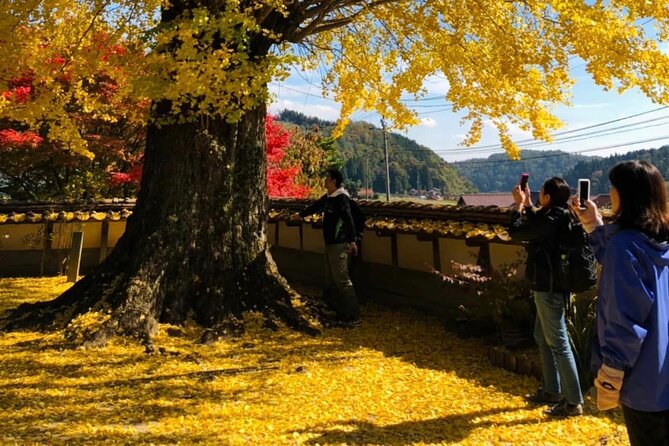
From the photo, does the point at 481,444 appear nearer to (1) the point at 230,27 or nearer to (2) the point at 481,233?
(2) the point at 481,233

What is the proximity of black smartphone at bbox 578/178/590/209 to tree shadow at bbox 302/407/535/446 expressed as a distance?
1.75 m

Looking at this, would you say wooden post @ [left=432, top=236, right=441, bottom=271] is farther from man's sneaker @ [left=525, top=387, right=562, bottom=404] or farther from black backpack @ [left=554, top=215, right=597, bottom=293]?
black backpack @ [left=554, top=215, right=597, bottom=293]

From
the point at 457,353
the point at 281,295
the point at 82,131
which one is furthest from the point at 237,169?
the point at 82,131

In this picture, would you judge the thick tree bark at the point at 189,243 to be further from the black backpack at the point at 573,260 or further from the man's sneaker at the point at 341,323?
the black backpack at the point at 573,260

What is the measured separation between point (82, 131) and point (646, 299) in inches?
537

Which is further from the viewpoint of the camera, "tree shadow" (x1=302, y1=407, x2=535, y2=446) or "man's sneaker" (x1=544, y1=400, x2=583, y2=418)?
"man's sneaker" (x1=544, y1=400, x2=583, y2=418)

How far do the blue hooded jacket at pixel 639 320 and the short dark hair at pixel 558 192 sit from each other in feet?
5.07

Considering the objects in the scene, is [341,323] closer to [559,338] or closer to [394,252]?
[394,252]

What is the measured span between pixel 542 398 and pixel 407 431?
4.12ft

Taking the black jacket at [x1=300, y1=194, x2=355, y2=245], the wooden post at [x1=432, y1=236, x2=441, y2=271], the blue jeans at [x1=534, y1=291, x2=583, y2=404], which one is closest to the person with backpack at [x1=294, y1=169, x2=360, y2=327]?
the black jacket at [x1=300, y1=194, x2=355, y2=245]

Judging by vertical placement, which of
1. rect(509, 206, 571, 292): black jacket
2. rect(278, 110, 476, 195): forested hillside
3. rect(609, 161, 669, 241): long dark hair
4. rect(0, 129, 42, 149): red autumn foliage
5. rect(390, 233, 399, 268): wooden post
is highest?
rect(278, 110, 476, 195): forested hillside

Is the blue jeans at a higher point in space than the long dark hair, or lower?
lower

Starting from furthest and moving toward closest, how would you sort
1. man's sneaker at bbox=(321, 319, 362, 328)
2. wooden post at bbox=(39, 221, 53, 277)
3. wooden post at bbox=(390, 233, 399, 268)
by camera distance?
1. wooden post at bbox=(39, 221, 53, 277)
2. wooden post at bbox=(390, 233, 399, 268)
3. man's sneaker at bbox=(321, 319, 362, 328)

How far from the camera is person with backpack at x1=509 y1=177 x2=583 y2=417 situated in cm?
352
